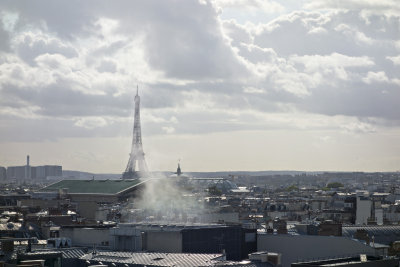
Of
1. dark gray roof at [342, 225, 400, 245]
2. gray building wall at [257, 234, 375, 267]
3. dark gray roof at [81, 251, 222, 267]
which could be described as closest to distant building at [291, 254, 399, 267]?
dark gray roof at [81, 251, 222, 267]

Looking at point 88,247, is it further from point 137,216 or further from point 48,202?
point 48,202

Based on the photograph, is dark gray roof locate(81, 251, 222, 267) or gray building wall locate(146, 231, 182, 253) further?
gray building wall locate(146, 231, 182, 253)

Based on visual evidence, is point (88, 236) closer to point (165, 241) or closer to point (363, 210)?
point (165, 241)

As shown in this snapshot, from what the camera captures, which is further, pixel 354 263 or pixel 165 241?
pixel 165 241

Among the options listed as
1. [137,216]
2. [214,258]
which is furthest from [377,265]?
[137,216]

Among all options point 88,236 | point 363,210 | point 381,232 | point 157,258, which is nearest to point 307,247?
point 157,258

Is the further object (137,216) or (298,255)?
(137,216)

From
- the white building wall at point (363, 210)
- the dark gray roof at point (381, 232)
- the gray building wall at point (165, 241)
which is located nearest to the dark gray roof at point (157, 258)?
the gray building wall at point (165, 241)

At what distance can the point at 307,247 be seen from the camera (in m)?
65.3

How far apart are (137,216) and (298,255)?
169 ft

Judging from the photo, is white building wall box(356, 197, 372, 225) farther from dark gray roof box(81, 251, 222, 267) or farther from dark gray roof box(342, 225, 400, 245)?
dark gray roof box(81, 251, 222, 267)

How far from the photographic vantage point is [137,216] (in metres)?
115

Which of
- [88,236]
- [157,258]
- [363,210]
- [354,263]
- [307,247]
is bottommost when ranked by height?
[157,258]

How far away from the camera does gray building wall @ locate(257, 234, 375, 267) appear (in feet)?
205
